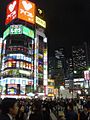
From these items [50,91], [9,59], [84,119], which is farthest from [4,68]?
[84,119]

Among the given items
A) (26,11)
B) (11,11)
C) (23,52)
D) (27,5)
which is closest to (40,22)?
(27,5)

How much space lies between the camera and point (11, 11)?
78875 millimetres

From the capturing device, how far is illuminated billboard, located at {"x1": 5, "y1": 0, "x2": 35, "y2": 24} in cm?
7500

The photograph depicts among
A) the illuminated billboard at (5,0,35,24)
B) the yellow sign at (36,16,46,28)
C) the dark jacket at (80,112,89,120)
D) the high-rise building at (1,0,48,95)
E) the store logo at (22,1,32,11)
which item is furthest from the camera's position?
the yellow sign at (36,16,46,28)

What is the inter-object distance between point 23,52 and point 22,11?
Answer: 13211mm

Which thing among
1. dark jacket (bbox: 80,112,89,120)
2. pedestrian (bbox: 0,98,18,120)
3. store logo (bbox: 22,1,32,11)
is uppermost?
store logo (bbox: 22,1,32,11)

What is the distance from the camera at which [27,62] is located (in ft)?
236

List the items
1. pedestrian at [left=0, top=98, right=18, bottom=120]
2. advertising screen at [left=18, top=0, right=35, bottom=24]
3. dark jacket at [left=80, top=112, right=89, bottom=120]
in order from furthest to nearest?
advertising screen at [left=18, top=0, right=35, bottom=24] → dark jacket at [left=80, top=112, right=89, bottom=120] → pedestrian at [left=0, top=98, right=18, bottom=120]

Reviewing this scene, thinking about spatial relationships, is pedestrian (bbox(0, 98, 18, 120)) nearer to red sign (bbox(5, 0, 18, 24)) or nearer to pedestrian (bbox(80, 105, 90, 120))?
pedestrian (bbox(80, 105, 90, 120))

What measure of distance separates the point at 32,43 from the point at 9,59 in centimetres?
1030

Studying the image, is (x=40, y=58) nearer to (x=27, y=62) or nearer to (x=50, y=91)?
(x=27, y=62)

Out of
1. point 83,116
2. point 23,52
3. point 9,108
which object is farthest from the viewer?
point 23,52

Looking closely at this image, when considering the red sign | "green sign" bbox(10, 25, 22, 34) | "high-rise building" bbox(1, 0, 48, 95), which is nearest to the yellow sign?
"high-rise building" bbox(1, 0, 48, 95)

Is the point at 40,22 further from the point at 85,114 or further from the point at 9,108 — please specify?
the point at 9,108
